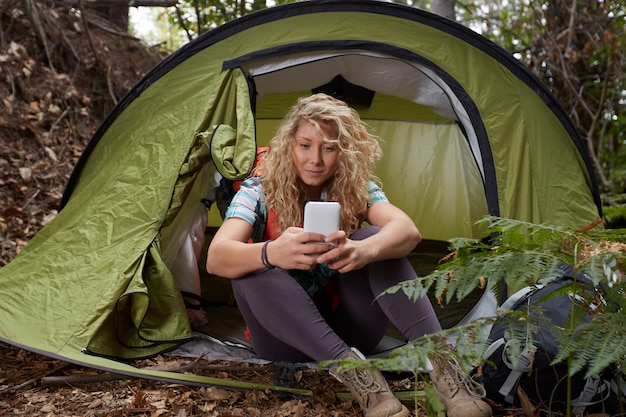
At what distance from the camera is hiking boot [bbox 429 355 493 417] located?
169 centimetres

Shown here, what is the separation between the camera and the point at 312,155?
2047 mm

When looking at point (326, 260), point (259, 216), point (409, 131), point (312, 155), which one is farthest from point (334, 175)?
point (409, 131)

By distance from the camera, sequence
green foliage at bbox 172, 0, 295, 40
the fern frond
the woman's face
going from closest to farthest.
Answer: the fern frond → the woman's face → green foliage at bbox 172, 0, 295, 40

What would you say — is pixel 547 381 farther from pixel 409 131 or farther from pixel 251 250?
pixel 409 131

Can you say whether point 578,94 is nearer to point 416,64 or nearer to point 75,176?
point 416,64

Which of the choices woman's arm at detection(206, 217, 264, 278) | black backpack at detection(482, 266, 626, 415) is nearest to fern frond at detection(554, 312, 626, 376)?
black backpack at detection(482, 266, 626, 415)

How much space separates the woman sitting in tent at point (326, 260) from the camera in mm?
1778

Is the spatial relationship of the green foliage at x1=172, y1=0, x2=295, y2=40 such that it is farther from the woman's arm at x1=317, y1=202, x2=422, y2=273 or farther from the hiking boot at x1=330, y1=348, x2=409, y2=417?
the hiking boot at x1=330, y1=348, x2=409, y2=417

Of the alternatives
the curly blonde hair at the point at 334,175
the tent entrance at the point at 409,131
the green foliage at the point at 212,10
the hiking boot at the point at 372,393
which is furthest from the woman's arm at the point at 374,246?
the green foliage at the point at 212,10

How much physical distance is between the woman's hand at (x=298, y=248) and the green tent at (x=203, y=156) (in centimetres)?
68

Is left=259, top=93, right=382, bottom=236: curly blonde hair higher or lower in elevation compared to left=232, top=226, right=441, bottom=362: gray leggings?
higher

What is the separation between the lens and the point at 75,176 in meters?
2.98

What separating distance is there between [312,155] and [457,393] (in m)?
0.83

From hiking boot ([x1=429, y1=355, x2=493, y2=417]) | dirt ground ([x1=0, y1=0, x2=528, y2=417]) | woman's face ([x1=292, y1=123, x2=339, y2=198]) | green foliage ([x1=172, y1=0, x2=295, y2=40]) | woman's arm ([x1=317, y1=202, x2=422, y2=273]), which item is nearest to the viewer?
hiking boot ([x1=429, y1=355, x2=493, y2=417])
